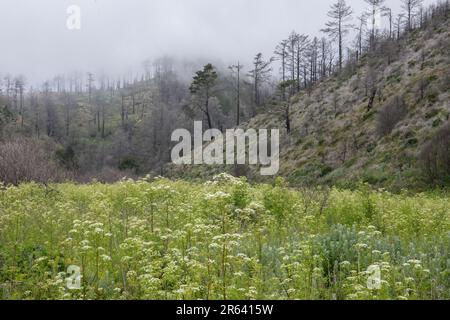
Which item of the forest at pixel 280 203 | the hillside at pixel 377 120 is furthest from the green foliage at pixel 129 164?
the hillside at pixel 377 120

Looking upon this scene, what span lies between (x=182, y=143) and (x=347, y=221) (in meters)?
56.9

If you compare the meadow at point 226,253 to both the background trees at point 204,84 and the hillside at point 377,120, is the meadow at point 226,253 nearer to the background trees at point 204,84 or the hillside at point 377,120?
the hillside at point 377,120

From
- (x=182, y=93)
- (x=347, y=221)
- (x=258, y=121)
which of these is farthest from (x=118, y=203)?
(x=182, y=93)

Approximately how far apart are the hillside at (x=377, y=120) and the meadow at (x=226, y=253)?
42.6 ft

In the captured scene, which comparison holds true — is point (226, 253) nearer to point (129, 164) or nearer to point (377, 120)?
point (377, 120)

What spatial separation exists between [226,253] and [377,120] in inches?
1106

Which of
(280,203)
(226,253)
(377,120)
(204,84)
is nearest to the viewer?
(226,253)

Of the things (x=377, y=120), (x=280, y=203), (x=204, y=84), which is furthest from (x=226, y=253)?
(x=204, y=84)

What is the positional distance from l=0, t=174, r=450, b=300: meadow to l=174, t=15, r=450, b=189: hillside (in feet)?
42.6

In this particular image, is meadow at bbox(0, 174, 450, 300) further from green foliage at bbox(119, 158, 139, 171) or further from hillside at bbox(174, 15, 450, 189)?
green foliage at bbox(119, 158, 139, 171)

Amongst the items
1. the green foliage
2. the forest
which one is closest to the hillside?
the forest

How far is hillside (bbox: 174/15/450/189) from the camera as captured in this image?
979 inches

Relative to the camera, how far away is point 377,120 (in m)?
30.3
